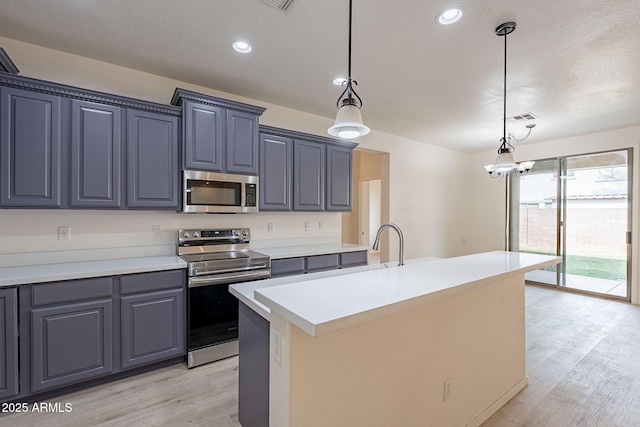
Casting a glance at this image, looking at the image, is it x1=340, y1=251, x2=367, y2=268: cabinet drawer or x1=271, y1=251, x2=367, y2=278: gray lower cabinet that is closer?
x1=271, y1=251, x2=367, y2=278: gray lower cabinet

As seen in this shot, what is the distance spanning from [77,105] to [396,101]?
10.4 ft

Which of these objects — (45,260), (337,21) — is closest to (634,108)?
(337,21)

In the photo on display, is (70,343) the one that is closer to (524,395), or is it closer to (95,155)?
(95,155)

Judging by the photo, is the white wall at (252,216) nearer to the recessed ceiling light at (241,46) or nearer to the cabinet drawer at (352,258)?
the cabinet drawer at (352,258)

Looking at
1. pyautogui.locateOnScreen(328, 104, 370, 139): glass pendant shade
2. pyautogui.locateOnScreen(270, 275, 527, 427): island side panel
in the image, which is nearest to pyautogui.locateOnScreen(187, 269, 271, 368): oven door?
pyautogui.locateOnScreen(270, 275, 527, 427): island side panel

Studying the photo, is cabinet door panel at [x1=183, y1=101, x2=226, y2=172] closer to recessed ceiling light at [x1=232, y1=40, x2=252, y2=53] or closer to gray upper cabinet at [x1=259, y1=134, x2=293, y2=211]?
gray upper cabinet at [x1=259, y1=134, x2=293, y2=211]

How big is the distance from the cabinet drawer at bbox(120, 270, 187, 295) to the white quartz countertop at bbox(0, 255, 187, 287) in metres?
0.04

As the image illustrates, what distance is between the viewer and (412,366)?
147 cm

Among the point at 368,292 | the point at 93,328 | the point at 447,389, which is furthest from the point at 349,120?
the point at 93,328

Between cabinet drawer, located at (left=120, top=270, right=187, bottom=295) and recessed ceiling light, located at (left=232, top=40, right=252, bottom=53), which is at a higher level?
recessed ceiling light, located at (left=232, top=40, right=252, bottom=53)

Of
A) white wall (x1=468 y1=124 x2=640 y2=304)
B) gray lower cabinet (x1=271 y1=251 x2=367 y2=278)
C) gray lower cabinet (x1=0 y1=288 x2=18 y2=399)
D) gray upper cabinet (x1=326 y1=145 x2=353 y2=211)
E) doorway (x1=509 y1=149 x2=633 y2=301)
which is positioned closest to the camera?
gray lower cabinet (x1=0 y1=288 x2=18 y2=399)

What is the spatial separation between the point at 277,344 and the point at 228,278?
161 centimetres

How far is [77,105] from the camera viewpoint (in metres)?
2.27

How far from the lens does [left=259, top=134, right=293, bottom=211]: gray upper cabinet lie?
3250 mm
